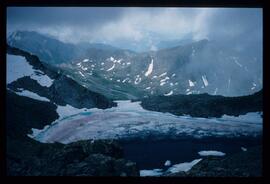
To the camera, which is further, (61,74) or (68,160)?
(61,74)

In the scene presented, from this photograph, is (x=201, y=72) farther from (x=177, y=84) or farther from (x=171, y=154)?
(x=171, y=154)

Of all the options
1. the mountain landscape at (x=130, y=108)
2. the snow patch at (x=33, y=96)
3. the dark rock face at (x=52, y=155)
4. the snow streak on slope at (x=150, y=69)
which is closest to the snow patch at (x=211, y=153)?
the mountain landscape at (x=130, y=108)

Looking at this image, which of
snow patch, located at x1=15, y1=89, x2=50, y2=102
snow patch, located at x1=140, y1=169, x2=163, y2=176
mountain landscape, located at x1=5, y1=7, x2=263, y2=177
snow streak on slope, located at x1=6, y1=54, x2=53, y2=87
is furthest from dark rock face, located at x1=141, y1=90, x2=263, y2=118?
snow streak on slope, located at x1=6, y1=54, x2=53, y2=87

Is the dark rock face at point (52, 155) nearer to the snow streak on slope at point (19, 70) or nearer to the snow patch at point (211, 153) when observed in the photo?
the snow streak on slope at point (19, 70)

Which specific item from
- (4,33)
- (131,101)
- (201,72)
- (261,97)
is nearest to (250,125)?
(261,97)

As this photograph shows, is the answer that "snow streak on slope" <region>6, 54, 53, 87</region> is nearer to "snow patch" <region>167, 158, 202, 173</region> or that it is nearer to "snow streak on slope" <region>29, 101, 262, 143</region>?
"snow streak on slope" <region>29, 101, 262, 143</region>

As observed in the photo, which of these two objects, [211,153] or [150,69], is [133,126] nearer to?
[150,69]
